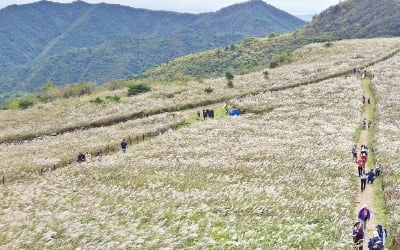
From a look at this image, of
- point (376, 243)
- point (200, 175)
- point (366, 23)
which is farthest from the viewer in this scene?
point (366, 23)

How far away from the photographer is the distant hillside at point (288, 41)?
151m

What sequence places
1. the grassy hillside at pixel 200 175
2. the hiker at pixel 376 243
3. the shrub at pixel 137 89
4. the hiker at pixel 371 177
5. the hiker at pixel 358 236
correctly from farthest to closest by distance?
the shrub at pixel 137 89
the hiker at pixel 371 177
the hiker at pixel 358 236
the hiker at pixel 376 243
the grassy hillside at pixel 200 175

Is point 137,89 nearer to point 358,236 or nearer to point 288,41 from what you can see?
point 358,236

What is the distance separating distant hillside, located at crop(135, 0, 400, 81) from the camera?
151 metres

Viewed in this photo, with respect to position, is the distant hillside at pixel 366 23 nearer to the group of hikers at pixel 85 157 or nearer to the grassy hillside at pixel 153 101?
the grassy hillside at pixel 153 101

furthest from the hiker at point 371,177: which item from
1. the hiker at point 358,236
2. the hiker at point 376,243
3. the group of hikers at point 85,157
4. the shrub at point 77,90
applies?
the shrub at point 77,90

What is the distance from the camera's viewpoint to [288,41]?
167250mm

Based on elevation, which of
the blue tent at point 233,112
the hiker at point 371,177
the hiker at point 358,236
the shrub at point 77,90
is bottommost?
the hiker at point 371,177

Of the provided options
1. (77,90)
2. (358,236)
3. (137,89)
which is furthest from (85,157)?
(77,90)

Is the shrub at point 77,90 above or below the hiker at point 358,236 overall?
above

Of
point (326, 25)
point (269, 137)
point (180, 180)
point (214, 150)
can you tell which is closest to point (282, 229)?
point (180, 180)

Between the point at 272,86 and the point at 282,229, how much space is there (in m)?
52.7

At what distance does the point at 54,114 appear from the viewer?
5606 centimetres

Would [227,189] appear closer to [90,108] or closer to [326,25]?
[90,108]
